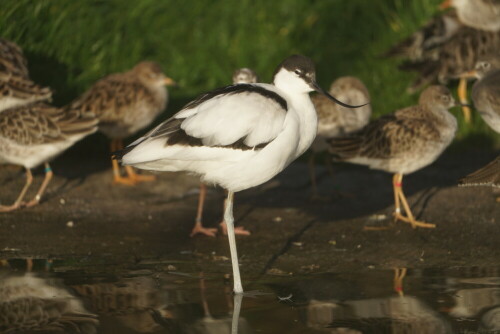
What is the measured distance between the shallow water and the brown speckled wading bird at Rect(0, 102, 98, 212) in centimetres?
210

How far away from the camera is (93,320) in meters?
6.02

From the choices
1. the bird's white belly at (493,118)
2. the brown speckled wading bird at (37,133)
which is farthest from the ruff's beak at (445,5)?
the brown speckled wading bird at (37,133)

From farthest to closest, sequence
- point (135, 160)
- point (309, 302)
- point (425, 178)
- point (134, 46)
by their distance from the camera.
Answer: point (134, 46) → point (425, 178) → point (135, 160) → point (309, 302)

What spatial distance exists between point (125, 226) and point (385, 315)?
11.1 ft

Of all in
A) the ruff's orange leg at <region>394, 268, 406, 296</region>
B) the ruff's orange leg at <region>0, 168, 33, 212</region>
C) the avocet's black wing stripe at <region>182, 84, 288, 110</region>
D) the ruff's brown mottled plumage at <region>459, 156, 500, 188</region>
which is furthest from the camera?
the ruff's orange leg at <region>0, 168, 33, 212</region>

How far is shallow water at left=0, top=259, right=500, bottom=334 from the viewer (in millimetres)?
5918

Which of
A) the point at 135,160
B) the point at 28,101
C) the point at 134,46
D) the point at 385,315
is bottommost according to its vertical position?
the point at 385,315

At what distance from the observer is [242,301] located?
6527mm

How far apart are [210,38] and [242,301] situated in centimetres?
663

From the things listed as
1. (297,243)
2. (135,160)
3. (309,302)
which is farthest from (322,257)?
(135,160)

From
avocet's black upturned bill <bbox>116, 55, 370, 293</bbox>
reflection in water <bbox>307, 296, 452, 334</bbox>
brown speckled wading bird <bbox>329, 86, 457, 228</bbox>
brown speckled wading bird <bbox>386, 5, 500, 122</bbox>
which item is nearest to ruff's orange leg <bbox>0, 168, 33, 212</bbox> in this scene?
avocet's black upturned bill <bbox>116, 55, 370, 293</bbox>

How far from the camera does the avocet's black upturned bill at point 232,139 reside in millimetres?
6859

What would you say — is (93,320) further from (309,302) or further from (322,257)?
(322,257)

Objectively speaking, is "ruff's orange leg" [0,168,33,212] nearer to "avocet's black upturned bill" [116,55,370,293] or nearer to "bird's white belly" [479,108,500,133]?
"avocet's black upturned bill" [116,55,370,293]
